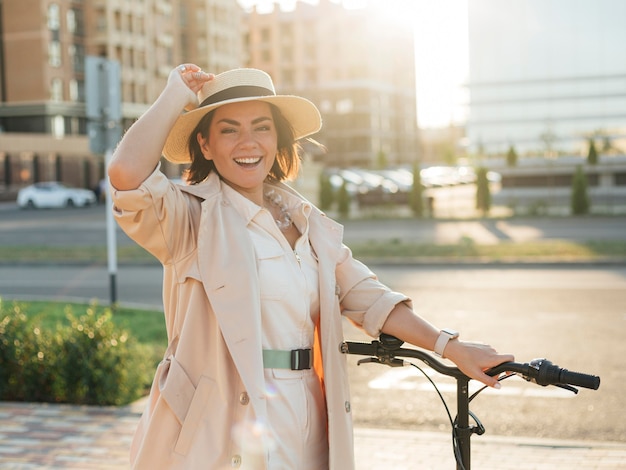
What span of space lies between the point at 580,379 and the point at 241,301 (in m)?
0.95

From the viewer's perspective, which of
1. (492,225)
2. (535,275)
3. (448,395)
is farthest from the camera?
(492,225)

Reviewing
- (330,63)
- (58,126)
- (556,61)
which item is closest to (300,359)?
(58,126)

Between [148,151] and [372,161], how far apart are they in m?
108

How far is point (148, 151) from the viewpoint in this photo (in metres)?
2.65

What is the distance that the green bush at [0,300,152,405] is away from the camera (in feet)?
22.9

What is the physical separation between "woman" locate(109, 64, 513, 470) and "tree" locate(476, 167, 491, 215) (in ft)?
98.0

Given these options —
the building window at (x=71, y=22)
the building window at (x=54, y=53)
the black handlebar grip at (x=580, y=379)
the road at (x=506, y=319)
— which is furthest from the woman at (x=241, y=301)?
the building window at (x=71, y=22)

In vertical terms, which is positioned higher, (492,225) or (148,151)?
(148,151)

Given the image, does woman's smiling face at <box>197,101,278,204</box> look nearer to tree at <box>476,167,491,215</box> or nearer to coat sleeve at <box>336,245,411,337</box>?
coat sleeve at <box>336,245,411,337</box>

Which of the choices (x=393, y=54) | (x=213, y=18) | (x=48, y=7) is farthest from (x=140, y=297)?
(x=393, y=54)

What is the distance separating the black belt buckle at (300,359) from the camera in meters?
2.79

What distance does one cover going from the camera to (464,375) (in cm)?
265

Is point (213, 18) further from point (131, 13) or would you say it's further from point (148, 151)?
point (148, 151)

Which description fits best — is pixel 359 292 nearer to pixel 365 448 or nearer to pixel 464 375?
pixel 464 375
